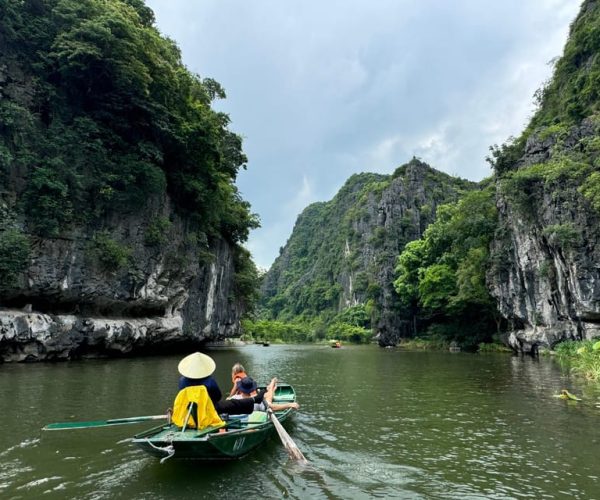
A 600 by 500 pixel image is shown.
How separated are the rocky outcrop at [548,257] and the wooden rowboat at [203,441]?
1958cm

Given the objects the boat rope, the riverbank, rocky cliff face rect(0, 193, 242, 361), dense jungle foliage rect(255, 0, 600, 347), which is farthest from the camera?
dense jungle foliage rect(255, 0, 600, 347)

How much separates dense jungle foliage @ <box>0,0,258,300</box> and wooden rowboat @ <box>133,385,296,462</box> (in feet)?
49.2

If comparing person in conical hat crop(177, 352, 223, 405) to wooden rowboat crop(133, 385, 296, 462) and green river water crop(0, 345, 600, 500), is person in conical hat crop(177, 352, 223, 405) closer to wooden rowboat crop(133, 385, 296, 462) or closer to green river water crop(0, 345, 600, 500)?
wooden rowboat crop(133, 385, 296, 462)

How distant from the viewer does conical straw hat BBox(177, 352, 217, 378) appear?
6367 mm

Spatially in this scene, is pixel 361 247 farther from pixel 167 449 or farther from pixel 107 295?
pixel 167 449

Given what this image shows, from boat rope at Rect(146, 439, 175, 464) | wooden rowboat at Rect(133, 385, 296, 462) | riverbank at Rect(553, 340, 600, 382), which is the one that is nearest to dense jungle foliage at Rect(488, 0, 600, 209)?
riverbank at Rect(553, 340, 600, 382)

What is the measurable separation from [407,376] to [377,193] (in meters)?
78.5

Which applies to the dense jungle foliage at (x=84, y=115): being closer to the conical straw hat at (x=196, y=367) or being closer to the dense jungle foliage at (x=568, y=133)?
the conical straw hat at (x=196, y=367)

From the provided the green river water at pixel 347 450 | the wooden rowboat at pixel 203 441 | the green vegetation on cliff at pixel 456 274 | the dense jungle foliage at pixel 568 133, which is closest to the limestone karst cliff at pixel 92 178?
the green river water at pixel 347 450

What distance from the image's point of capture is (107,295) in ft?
72.8

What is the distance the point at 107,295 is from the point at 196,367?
58.3 feet

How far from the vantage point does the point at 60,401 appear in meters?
10.2

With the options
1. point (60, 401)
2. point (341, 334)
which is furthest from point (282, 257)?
point (60, 401)

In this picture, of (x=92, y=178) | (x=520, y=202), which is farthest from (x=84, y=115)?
(x=520, y=202)
